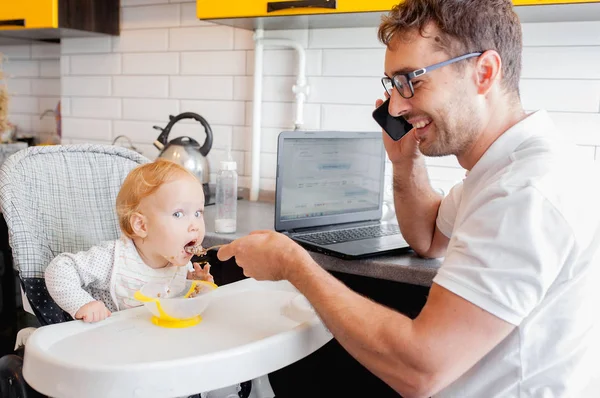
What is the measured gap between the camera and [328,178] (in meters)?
1.94

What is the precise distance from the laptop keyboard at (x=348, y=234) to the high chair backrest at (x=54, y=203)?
531mm

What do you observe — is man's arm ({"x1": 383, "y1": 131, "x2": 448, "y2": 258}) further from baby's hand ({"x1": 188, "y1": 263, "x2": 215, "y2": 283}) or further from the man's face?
baby's hand ({"x1": 188, "y1": 263, "x2": 215, "y2": 283})

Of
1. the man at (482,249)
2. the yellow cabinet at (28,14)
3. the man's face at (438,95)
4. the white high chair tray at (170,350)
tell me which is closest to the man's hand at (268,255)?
the man at (482,249)

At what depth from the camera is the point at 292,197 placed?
1837mm

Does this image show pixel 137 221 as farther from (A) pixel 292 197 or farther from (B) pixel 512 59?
(B) pixel 512 59

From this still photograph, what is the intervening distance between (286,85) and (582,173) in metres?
1.53

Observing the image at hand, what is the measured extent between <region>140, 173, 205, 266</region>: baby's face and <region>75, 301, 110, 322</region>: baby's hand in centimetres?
22

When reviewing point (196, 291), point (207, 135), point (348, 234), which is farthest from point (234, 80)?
point (196, 291)

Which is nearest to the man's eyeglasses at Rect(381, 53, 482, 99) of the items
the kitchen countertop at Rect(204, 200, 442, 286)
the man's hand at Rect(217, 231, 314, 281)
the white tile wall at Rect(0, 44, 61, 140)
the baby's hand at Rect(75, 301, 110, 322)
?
the man's hand at Rect(217, 231, 314, 281)

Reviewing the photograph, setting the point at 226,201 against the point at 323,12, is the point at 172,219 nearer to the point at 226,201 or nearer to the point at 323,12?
the point at 226,201

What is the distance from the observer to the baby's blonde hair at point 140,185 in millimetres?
1418

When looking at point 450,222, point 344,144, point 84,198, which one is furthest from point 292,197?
point 84,198

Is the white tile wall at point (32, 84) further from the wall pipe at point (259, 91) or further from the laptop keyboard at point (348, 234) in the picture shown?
the laptop keyboard at point (348, 234)

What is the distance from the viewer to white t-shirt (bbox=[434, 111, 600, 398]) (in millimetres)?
970
